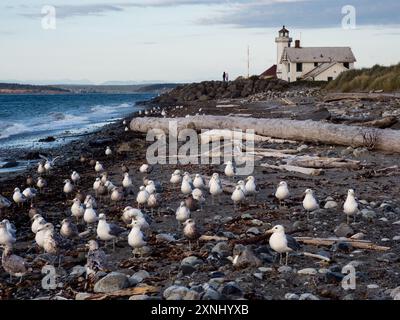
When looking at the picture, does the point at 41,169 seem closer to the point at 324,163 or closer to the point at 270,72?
the point at 324,163

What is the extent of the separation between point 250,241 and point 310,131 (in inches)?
380

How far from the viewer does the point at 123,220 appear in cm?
1059

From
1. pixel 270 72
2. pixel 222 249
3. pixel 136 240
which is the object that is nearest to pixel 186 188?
pixel 136 240

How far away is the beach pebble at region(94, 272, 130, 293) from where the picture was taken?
6770 millimetres

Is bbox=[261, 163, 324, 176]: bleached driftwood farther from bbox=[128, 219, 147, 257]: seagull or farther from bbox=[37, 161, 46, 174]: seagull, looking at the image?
bbox=[37, 161, 46, 174]: seagull

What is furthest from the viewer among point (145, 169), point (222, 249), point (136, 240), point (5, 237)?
point (145, 169)

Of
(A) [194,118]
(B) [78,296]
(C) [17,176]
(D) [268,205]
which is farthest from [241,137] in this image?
(B) [78,296]

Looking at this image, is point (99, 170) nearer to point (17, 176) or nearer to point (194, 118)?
point (17, 176)

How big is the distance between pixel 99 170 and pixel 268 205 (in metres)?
7.45

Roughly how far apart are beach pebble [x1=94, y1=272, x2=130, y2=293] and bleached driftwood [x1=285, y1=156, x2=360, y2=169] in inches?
310

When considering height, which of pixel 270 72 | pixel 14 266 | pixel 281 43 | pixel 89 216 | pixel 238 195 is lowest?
pixel 14 266

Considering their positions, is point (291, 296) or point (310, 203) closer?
point (291, 296)

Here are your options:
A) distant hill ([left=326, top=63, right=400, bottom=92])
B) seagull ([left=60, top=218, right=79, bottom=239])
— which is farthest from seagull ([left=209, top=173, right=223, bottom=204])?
distant hill ([left=326, top=63, right=400, bottom=92])

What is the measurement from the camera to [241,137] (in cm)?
1955
